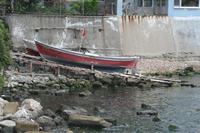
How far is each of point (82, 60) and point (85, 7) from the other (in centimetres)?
850

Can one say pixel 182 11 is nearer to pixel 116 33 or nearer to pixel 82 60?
pixel 116 33

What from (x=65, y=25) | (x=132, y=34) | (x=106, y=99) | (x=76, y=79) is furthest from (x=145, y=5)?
(x=106, y=99)

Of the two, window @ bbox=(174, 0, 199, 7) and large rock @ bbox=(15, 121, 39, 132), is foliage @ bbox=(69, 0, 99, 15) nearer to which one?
window @ bbox=(174, 0, 199, 7)

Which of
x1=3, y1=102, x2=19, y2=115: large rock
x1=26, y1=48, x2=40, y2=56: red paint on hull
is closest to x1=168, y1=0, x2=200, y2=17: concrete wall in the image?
x1=26, y1=48, x2=40, y2=56: red paint on hull

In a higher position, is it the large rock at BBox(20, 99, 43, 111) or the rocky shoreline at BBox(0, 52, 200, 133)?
the large rock at BBox(20, 99, 43, 111)

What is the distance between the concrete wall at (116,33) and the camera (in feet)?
90.0

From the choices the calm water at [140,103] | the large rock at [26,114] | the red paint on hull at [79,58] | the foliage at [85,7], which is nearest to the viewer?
the large rock at [26,114]

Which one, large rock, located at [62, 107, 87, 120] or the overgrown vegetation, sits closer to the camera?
large rock, located at [62, 107, 87, 120]

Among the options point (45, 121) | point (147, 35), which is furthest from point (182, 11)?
point (45, 121)

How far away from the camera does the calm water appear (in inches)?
514

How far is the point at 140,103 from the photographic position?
17344mm

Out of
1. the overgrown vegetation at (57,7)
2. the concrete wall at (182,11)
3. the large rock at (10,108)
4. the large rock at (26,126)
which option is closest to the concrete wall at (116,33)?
the concrete wall at (182,11)

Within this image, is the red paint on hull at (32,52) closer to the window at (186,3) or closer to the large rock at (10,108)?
the large rock at (10,108)

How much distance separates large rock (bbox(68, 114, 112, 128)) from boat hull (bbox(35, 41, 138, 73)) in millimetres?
10558
